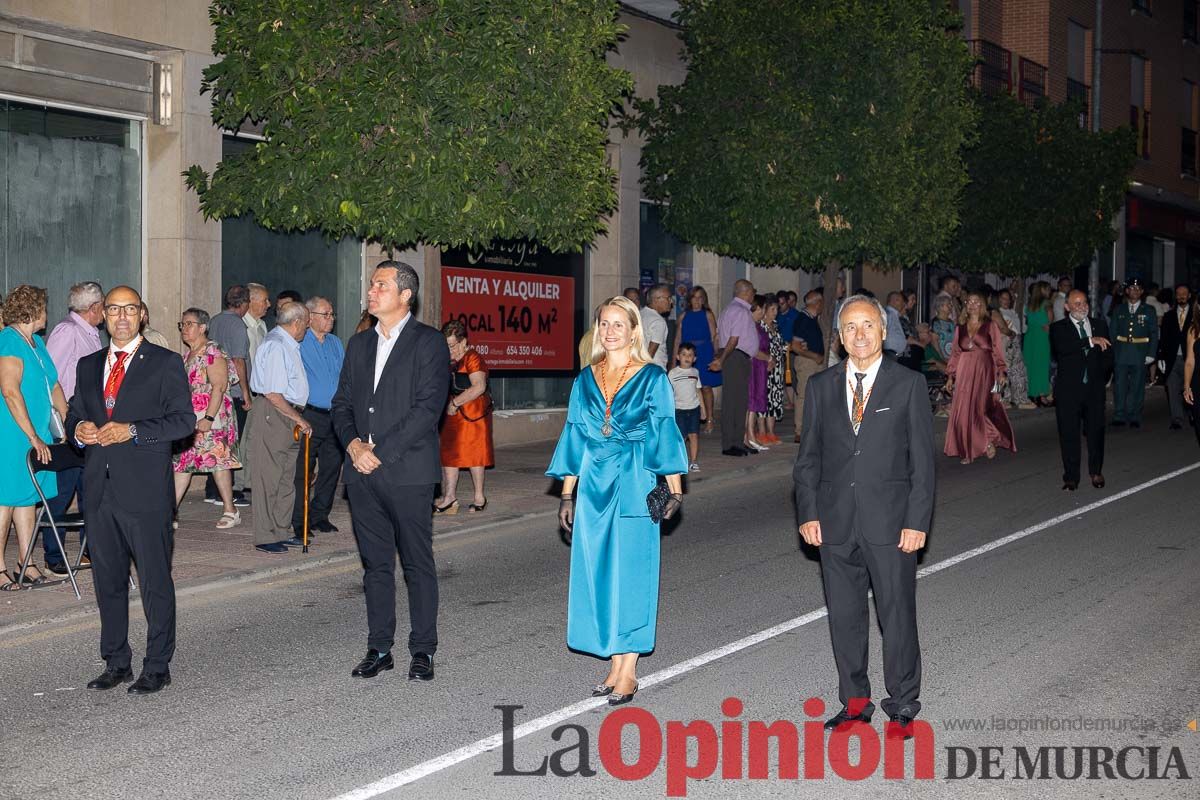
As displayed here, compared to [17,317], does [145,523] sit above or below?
below

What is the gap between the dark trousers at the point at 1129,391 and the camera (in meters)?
21.3

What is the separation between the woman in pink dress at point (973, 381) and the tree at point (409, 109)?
5537mm

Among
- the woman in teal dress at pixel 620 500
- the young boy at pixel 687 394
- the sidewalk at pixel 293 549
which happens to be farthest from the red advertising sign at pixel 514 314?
the woman in teal dress at pixel 620 500

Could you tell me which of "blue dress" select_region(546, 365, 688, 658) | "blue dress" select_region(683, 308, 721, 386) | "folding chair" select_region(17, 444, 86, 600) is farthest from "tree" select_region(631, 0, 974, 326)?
"blue dress" select_region(546, 365, 688, 658)

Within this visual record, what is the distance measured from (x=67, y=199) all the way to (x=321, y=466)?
4.05m

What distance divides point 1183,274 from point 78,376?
41.3 m

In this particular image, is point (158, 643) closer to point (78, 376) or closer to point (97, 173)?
point (78, 376)

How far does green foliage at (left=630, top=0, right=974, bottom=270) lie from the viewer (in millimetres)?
19438

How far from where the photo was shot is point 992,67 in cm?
3369

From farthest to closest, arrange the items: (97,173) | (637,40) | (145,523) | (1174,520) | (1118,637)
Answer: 1. (637,40)
2. (97,173)
3. (1174,520)
4. (1118,637)
5. (145,523)

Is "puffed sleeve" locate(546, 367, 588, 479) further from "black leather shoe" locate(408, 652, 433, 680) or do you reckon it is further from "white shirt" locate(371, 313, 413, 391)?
"black leather shoe" locate(408, 652, 433, 680)

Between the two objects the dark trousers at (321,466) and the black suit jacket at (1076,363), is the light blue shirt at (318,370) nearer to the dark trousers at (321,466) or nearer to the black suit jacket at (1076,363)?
the dark trousers at (321,466)

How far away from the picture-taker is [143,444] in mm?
7008

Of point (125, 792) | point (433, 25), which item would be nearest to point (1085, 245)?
point (433, 25)
